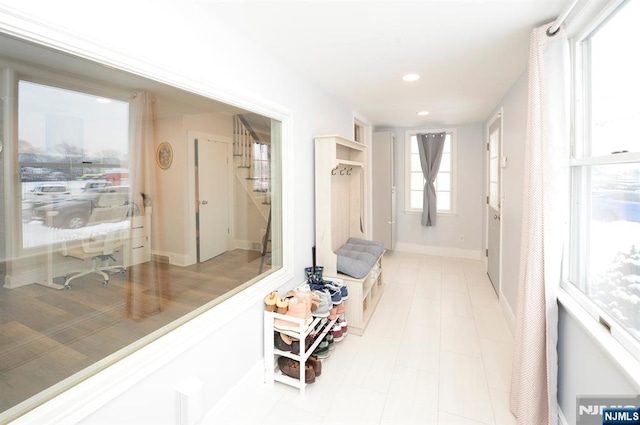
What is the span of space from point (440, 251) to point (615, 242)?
4304 mm

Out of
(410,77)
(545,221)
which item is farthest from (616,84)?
(410,77)

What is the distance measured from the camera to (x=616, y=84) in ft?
4.42

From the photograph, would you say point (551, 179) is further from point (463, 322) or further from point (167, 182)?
point (167, 182)

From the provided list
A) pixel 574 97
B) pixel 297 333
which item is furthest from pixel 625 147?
pixel 297 333

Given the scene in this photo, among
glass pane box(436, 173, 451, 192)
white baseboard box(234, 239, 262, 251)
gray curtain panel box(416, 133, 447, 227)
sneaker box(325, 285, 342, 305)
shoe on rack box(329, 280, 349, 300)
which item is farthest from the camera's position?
glass pane box(436, 173, 451, 192)

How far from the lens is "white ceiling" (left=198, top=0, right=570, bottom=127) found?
5.30 ft

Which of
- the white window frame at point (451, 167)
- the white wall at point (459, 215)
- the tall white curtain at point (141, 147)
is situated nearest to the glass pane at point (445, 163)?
the white window frame at point (451, 167)

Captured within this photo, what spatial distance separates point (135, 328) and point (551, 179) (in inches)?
88.5

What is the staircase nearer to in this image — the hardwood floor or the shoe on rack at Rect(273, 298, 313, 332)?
the shoe on rack at Rect(273, 298, 313, 332)

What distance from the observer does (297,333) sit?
2057 millimetres

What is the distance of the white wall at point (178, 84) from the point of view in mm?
1058

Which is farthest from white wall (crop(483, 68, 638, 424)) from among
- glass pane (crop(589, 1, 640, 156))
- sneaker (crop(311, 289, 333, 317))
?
sneaker (crop(311, 289, 333, 317))

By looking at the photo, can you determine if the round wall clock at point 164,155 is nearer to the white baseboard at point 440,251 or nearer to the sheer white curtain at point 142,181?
the sheer white curtain at point 142,181

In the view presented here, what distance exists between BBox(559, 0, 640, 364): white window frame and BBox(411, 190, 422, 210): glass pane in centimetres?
397
